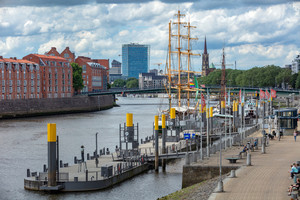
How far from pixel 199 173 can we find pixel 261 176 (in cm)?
491

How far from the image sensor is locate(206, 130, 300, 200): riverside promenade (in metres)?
21.9

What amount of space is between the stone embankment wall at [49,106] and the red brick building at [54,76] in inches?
238

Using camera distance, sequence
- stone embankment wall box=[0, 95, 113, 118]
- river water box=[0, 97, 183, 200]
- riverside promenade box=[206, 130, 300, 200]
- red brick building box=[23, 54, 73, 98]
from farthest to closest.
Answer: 1. red brick building box=[23, 54, 73, 98]
2. stone embankment wall box=[0, 95, 113, 118]
3. river water box=[0, 97, 183, 200]
4. riverside promenade box=[206, 130, 300, 200]

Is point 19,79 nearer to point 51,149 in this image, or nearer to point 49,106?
point 49,106

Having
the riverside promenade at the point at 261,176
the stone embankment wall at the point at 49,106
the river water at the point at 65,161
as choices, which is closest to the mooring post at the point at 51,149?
the river water at the point at 65,161

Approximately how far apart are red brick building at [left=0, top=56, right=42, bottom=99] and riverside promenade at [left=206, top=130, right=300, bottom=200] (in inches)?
3382

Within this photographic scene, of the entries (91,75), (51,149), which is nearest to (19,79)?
(91,75)

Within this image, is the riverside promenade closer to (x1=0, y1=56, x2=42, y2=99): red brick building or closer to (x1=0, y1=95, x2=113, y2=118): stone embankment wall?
(x1=0, y1=95, x2=113, y2=118): stone embankment wall

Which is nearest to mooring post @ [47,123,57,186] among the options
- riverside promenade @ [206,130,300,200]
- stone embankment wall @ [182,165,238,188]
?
stone embankment wall @ [182,165,238,188]

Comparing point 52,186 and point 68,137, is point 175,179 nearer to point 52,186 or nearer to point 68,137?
point 52,186

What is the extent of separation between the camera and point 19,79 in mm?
119250

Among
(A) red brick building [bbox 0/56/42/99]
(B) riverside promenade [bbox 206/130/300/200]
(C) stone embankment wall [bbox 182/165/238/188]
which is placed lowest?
(C) stone embankment wall [bbox 182/165/238/188]

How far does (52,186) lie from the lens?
2997cm

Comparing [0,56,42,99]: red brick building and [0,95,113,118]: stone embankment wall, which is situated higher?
[0,56,42,99]: red brick building
